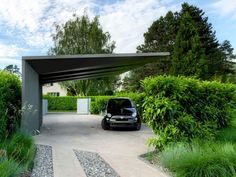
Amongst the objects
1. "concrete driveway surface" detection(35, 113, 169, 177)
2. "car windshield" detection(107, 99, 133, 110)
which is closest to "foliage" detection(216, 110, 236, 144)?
"concrete driveway surface" detection(35, 113, 169, 177)

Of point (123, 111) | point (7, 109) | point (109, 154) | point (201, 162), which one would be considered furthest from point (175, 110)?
point (123, 111)

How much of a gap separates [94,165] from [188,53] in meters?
28.4

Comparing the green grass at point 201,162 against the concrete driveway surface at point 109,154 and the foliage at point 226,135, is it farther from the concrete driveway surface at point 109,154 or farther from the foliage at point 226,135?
the foliage at point 226,135

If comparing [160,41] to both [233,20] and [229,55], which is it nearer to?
[229,55]

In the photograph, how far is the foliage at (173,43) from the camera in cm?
3553

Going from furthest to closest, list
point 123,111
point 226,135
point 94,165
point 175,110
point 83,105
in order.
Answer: point 83,105
point 123,111
point 226,135
point 175,110
point 94,165

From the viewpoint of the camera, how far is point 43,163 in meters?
6.17

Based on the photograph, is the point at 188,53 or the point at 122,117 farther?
the point at 188,53

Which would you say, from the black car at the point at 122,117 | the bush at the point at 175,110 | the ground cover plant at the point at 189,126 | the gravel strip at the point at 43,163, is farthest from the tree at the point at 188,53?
the gravel strip at the point at 43,163

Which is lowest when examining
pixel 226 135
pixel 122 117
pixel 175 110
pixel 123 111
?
pixel 226 135

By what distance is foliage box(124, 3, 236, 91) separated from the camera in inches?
1399

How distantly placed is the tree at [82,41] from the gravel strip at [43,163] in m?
27.9

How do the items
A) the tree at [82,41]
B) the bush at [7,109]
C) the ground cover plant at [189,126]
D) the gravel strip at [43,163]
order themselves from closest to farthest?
the ground cover plant at [189,126]
the gravel strip at [43,163]
the bush at [7,109]
the tree at [82,41]

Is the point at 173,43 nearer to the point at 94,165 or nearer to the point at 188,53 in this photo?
the point at 188,53
